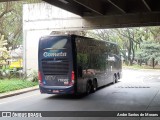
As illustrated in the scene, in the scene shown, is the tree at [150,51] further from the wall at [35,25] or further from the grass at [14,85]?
the grass at [14,85]

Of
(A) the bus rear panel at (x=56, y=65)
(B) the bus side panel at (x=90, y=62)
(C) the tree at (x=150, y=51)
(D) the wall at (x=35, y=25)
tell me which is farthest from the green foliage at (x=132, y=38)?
(A) the bus rear panel at (x=56, y=65)

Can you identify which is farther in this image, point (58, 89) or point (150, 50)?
point (150, 50)

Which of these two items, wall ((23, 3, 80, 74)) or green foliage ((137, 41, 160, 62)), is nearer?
wall ((23, 3, 80, 74))

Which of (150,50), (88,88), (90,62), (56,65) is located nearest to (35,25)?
(90,62)

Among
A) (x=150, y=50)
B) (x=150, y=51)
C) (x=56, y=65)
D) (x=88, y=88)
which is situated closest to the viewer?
(x=56, y=65)

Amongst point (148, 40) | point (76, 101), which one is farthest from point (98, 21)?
point (148, 40)

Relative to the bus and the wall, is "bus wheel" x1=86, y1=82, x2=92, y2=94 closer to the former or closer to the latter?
the bus

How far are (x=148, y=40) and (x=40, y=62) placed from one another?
47.5m

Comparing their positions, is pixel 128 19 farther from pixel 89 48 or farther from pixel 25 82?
pixel 25 82

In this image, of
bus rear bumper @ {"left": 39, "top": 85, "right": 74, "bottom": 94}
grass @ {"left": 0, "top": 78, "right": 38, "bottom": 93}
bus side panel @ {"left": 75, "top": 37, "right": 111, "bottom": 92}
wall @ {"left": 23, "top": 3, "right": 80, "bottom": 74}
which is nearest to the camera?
bus rear bumper @ {"left": 39, "top": 85, "right": 74, "bottom": 94}

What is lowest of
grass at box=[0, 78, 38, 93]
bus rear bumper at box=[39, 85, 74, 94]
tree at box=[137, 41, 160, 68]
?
grass at box=[0, 78, 38, 93]

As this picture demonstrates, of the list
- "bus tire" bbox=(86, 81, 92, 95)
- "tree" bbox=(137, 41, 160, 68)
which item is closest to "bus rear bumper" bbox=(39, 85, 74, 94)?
"bus tire" bbox=(86, 81, 92, 95)

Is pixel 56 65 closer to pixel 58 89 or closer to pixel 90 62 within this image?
pixel 58 89

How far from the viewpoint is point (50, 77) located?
1833cm
